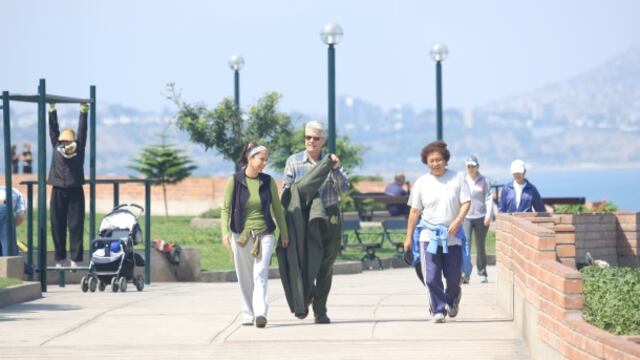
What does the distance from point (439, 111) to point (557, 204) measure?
193 inches

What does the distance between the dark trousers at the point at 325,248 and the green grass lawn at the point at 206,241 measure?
7.65m

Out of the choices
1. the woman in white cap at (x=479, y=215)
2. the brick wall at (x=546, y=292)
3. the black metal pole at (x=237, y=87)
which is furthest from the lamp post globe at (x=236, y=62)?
the brick wall at (x=546, y=292)

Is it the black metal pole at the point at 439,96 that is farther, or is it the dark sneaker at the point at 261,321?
the black metal pole at the point at 439,96

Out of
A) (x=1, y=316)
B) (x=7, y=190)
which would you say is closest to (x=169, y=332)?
(x=1, y=316)

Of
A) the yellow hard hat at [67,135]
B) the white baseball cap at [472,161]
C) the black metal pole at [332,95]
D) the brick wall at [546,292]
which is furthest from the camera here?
the black metal pole at [332,95]

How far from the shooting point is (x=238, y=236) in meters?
15.9

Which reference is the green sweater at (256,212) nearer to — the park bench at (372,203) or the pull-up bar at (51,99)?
the pull-up bar at (51,99)

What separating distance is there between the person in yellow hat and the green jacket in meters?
6.02

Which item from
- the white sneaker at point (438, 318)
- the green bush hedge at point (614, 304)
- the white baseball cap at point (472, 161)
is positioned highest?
the white baseball cap at point (472, 161)

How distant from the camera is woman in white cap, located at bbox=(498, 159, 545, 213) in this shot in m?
20.6

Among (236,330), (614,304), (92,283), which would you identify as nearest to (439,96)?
(92,283)

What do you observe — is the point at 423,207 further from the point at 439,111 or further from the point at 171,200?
the point at 171,200

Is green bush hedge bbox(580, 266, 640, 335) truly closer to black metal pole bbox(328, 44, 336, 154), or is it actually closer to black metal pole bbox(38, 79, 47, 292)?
black metal pole bbox(38, 79, 47, 292)

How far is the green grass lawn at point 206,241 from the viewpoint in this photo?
92.0 ft
